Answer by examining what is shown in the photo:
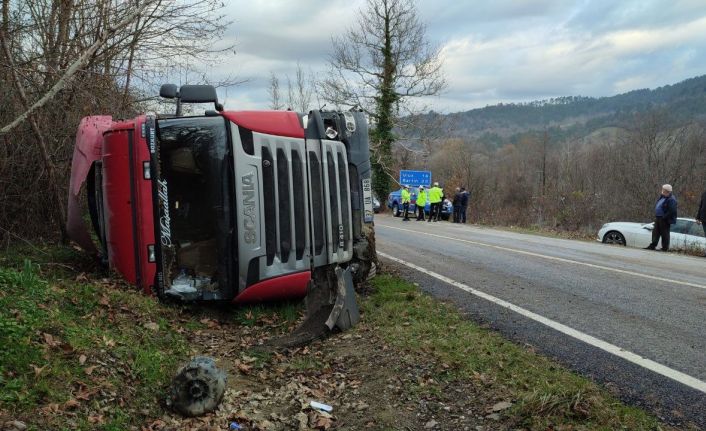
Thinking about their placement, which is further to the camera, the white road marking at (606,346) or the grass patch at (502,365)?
the white road marking at (606,346)

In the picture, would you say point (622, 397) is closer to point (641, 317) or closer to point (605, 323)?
point (605, 323)

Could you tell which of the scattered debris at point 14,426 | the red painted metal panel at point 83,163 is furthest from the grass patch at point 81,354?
the red painted metal panel at point 83,163

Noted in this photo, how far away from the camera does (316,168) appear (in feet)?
19.8

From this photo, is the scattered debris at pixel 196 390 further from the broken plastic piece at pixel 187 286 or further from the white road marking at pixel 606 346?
the white road marking at pixel 606 346

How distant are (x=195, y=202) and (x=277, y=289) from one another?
125 cm

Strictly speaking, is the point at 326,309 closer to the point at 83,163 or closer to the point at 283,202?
the point at 283,202

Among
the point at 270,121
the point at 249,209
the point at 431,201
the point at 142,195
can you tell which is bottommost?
the point at 431,201

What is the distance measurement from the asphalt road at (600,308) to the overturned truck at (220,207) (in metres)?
1.94

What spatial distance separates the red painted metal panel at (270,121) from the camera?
221 inches

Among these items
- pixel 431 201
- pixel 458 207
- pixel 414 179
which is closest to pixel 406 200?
pixel 431 201

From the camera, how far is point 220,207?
5523 millimetres

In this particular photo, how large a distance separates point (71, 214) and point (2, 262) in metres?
0.90

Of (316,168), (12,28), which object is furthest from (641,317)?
(12,28)

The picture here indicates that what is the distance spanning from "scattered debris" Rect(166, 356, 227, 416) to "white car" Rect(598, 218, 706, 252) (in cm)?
1351
